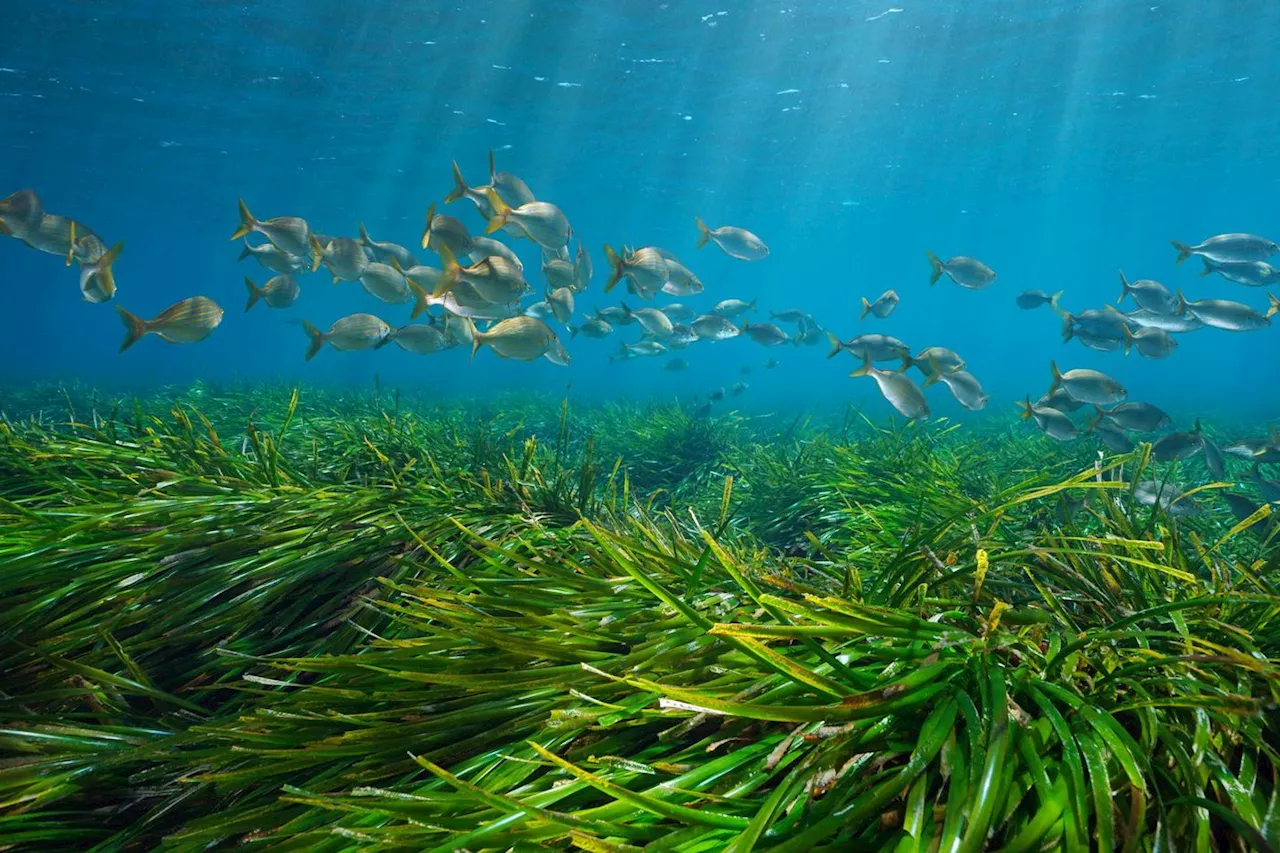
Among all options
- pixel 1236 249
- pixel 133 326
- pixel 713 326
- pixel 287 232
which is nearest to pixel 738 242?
pixel 713 326

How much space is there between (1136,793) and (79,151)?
48.8m

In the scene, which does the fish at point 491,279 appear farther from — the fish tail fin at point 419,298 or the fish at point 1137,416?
the fish at point 1137,416

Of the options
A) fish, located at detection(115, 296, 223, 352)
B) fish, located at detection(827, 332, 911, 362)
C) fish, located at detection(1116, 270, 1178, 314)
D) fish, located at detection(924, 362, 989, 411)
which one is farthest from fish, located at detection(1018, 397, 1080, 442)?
fish, located at detection(115, 296, 223, 352)

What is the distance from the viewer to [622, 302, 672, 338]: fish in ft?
31.0

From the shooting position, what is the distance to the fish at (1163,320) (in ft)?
25.3

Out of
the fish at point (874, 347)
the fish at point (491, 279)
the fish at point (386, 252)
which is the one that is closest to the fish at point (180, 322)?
the fish at point (491, 279)

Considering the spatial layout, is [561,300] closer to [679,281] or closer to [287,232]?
[679,281]

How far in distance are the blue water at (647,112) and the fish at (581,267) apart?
4337 millimetres

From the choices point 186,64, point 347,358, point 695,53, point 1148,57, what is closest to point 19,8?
point 186,64

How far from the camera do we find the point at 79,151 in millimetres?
34906

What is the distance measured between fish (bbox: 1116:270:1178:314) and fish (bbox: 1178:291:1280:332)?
0.11m

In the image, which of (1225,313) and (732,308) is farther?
(732,308)

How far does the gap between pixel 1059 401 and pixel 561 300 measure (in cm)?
529

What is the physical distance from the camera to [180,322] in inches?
210
